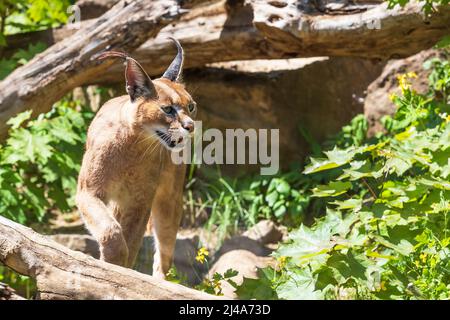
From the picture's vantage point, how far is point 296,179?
32.4 ft

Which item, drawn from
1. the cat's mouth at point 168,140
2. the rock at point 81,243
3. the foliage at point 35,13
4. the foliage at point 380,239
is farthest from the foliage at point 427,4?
the foliage at point 35,13

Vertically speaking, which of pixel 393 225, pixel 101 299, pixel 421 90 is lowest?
pixel 421 90

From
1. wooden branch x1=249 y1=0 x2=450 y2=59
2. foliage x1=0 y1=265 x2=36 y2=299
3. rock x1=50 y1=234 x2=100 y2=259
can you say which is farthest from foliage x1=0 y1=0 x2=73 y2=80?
wooden branch x1=249 y1=0 x2=450 y2=59

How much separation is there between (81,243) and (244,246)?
1.75 m

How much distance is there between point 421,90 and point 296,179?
1.76 meters

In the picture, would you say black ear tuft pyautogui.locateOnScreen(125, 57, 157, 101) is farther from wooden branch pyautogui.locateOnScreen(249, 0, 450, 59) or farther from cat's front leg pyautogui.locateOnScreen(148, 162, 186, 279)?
wooden branch pyautogui.locateOnScreen(249, 0, 450, 59)

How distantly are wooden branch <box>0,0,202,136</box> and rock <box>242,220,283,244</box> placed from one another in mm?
2358

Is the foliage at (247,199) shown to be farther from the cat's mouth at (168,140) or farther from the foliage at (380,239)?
the foliage at (380,239)

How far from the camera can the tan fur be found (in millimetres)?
6723

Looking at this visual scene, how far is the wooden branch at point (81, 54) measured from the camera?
8.77 m

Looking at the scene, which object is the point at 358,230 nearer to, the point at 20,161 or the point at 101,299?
the point at 101,299

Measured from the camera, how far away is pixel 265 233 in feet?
30.8

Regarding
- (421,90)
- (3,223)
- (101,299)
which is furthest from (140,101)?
(421,90)

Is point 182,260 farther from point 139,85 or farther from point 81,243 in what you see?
point 139,85
